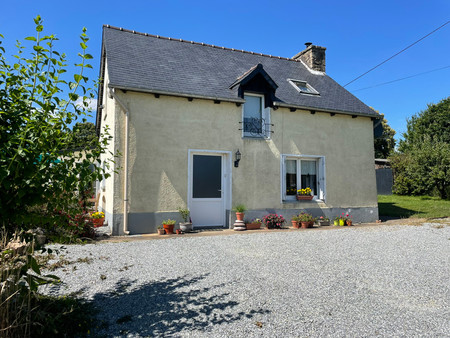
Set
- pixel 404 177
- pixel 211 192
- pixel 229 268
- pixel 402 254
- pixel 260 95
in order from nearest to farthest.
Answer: pixel 229 268 → pixel 402 254 → pixel 211 192 → pixel 260 95 → pixel 404 177

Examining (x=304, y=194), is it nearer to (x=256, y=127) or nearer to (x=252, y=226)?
(x=252, y=226)

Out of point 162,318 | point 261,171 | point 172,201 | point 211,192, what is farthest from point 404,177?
point 162,318

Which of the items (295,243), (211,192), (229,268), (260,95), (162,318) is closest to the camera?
(162,318)

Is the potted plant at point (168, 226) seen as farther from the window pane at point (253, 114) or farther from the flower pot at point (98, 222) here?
the window pane at point (253, 114)

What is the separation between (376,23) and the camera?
10656mm

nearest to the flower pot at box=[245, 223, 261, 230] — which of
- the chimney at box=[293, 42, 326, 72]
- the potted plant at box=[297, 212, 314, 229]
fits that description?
the potted plant at box=[297, 212, 314, 229]

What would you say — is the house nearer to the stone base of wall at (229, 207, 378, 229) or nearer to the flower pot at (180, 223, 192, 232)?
the stone base of wall at (229, 207, 378, 229)

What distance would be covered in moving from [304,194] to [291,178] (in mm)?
706

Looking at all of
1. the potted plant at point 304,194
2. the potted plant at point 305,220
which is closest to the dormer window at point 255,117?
the potted plant at point 304,194

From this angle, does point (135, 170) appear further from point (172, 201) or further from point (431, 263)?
point (431, 263)

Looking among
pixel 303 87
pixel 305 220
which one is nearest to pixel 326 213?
pixel 305 220

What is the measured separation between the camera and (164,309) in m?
3.23

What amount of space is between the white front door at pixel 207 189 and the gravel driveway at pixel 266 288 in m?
2.57

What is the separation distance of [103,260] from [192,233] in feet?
10.7
